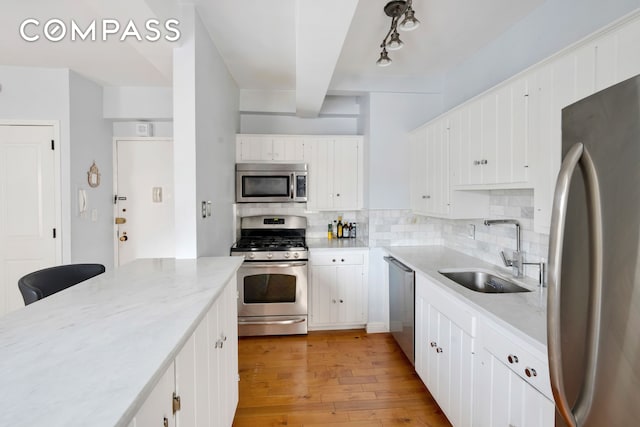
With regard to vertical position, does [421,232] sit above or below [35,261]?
above

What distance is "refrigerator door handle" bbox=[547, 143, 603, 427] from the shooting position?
640mm

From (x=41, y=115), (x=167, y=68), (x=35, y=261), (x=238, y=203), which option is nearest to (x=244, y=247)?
(x=238, y=203)

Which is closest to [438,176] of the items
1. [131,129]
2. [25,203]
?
[131,129]

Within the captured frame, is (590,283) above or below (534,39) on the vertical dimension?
below

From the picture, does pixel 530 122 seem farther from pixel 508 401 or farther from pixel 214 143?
pixel 214 143

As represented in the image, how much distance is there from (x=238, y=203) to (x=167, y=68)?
1.57 metres

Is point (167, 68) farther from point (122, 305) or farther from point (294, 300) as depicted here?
point (294, 300)

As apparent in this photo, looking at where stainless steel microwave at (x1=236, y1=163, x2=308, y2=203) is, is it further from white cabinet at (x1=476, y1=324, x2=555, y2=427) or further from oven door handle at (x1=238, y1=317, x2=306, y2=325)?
white cabinet at (x1=476, y1=324, x2=555, y2=427)

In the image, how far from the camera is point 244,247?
3219 millimetres

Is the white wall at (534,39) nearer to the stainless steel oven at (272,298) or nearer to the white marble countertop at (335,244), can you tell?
the white marble countertop at (335,244)

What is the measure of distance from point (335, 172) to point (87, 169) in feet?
8.72

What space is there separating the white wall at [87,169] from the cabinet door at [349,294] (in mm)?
2656

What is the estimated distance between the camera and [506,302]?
61.5 inches

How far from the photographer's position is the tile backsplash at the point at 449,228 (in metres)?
2.12
